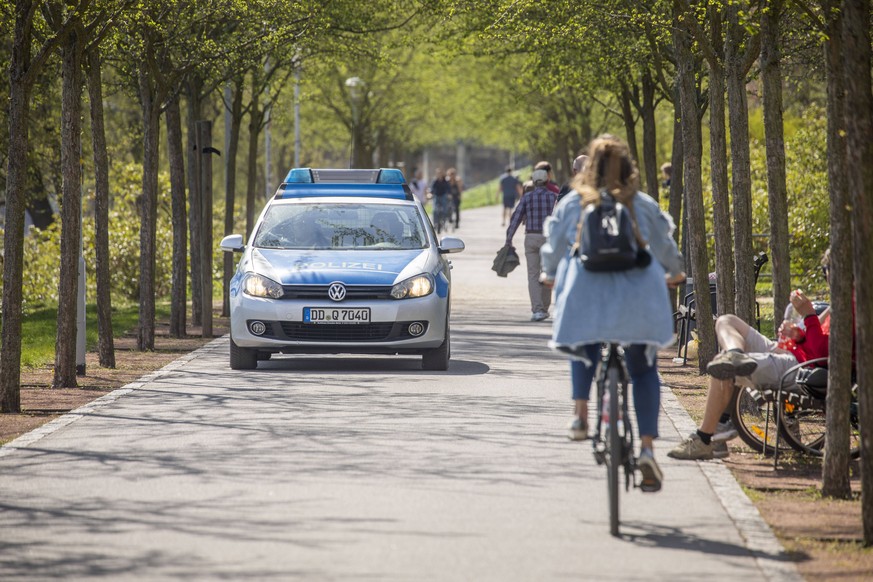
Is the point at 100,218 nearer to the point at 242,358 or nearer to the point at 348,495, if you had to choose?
the point at 242,358

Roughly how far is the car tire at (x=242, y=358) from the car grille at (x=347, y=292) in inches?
26.7

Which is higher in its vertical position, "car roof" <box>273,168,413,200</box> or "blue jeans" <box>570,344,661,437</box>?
"car roof" <box>273,168,413,200</box>

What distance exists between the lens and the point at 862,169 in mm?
7348

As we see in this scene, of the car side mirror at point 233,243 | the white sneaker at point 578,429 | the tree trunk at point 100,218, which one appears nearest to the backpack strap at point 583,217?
the white sneaker at point 578,429

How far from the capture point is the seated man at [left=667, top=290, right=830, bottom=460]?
9.09 meters

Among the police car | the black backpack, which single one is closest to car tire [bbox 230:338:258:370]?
the police car

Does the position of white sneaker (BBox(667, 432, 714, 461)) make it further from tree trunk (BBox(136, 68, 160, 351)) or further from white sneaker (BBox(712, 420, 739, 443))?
tree trunk (BBox(136, 68, 160, 351))

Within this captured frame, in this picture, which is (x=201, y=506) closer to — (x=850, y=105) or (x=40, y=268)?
(x=850, y=105)

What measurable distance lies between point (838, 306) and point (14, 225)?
6055mm

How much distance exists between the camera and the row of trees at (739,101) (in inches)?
291

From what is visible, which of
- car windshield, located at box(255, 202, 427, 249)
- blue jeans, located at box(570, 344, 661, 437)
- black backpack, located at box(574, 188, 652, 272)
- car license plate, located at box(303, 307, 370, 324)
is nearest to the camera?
black backpack, located at box(574, 188, 652, 272)

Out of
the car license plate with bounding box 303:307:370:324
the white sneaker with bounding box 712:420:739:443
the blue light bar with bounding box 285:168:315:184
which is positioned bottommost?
the white sneaker with bounding box 712:420:739:443

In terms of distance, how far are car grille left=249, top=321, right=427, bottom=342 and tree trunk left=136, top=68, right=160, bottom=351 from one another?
9.62 feet

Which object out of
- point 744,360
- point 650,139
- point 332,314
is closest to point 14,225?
point 332,314
